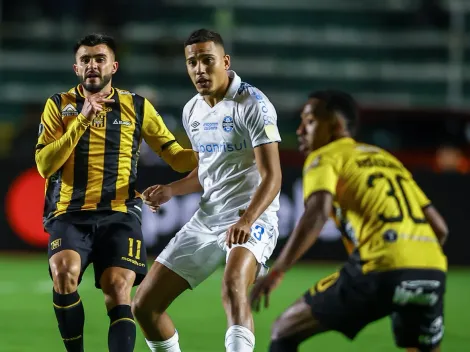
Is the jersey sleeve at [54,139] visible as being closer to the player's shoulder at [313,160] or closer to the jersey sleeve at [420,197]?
the player's shoulder at [313,160]

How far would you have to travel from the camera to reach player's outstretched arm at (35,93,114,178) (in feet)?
20.5

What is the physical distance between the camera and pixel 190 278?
648cm

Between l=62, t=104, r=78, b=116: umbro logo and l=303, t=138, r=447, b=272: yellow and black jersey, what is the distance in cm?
201

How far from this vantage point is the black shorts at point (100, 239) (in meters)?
6.44

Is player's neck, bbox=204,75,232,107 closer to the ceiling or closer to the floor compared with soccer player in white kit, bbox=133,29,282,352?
closer to the ceiling

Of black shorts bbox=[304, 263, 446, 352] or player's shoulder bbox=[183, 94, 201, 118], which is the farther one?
player's shoulder bbox=[183, 94, 201, 118]

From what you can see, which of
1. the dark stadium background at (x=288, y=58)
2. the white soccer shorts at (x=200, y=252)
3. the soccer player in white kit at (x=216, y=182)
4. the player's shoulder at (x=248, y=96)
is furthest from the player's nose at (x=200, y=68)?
the dark stadium background at (x=288, y=58)

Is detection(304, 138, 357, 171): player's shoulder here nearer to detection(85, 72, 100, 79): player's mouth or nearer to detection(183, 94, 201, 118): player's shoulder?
detection(183, 94, 201, 118): player's shoulder

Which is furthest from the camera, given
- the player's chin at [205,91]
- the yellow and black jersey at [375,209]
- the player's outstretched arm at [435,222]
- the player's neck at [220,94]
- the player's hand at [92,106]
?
the player's neck at [220,94]

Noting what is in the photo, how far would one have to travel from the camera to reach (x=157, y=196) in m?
6.78

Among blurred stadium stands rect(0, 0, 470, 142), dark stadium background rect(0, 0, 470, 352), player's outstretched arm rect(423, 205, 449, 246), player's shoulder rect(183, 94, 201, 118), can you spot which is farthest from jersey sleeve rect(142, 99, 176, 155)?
blurred stadium stands rect(0, 0, 470, 142)

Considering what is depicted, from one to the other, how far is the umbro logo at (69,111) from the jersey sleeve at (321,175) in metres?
2.03

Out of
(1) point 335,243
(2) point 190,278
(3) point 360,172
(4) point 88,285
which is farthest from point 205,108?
(1) point 335,243

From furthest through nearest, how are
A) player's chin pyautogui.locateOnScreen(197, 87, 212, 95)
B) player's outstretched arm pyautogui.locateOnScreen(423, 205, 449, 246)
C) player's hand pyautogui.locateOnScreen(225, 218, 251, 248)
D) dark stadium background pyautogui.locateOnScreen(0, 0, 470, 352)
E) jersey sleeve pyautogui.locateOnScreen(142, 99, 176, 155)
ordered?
dark stadium background pyautogui.locateOnScreen(0, 0, 470, 352) < jersey sleeve pyautogui.locateOnScreen(142, 99, 176, 155) < player's chin pyautogui.locateOnScreen(197, 87, 212, 95) < player's hand pyautogui.locateOnScreen(225, 218, 251, 248) < player's outstretched arm pyautogui.locateOnScreen(423, 205, 449, 246)
